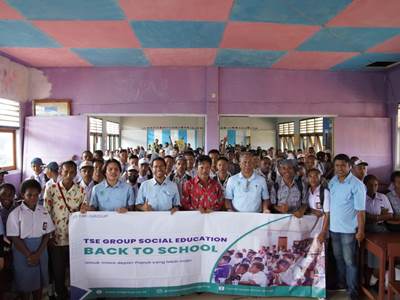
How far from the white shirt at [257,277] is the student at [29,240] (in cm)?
173

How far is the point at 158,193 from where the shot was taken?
2.93m

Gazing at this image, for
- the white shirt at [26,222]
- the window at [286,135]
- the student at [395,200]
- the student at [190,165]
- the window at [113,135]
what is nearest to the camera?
the white shirt at [26,222]

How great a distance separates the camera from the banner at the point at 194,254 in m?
→ 2.73

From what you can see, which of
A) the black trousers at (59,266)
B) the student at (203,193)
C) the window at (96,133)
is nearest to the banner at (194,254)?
the black trousers at (59,266)

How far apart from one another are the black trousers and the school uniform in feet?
0.58

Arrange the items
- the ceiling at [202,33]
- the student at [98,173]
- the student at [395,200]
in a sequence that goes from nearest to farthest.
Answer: the student at [395,200], the ceiling at [202,33], the student at [98,173]

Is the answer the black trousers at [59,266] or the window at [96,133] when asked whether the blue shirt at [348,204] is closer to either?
the black trousers at [59,266]

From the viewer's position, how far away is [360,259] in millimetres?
3021

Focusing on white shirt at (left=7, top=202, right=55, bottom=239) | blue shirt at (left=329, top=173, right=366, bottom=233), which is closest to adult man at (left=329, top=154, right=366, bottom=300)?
blue shirt at (left=329, top=173, right=366, bottom=233)

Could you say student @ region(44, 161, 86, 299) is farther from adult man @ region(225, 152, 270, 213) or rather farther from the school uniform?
adult man @ region(225, 152, 270, 213)

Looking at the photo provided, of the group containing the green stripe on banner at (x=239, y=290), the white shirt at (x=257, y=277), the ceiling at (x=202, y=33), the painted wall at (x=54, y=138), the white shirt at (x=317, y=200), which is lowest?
the green stripe on banner at (x=239, y=290)

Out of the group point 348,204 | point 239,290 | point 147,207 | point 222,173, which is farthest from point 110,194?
point 348,204

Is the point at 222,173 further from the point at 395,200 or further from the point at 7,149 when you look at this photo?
the point at 7,149

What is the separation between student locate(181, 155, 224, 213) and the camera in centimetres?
300
